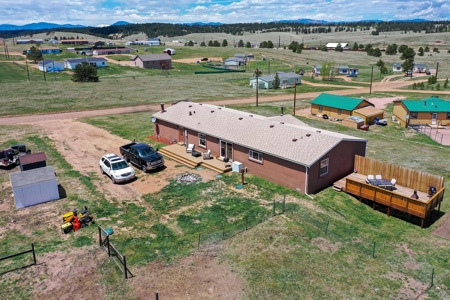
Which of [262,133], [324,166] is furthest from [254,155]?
[324,166]

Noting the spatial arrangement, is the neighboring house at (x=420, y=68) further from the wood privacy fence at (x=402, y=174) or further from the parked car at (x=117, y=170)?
the parked car at (x=117, y=170)

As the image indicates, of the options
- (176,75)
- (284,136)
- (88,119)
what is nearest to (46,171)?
(284,136)

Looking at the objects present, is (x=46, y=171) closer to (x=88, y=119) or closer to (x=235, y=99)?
(x=88, y=119)

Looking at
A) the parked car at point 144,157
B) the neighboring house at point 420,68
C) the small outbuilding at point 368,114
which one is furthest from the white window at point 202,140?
the neighboring house at point 420,68

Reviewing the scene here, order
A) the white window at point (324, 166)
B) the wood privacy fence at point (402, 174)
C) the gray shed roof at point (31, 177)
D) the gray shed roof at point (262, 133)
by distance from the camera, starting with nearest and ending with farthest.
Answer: the gray shed roof at point (31, 177)
the wood privacy fence at point (402, 174)
the white window at point (324, 166)
the gray shed roof at point (262, 133)

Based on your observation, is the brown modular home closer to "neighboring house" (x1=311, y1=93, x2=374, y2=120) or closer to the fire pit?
the fire pit

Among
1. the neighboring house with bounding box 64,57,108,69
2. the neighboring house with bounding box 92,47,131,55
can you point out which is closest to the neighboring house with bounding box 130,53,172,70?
the neighboring house with bounding box 64,57,108,69
